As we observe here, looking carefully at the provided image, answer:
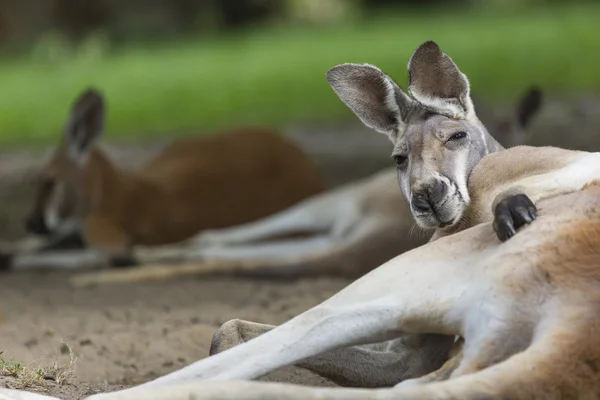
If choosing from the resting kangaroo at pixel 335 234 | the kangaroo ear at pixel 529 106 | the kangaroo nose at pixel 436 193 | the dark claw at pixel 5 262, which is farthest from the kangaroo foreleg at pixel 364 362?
the dark claw at pixel 5 262

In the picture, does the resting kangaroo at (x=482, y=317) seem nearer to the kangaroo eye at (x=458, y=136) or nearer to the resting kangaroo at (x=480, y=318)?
the resting kangaroo at (x=480, y=318)

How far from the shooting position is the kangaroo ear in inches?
294

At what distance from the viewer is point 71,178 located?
790 cm

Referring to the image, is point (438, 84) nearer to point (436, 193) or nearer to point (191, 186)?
point (436, 193)

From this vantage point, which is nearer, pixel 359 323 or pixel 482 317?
pixel 482 317

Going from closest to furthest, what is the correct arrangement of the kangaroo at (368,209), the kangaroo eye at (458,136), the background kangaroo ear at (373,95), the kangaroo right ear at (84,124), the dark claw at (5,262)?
the kangaroo at (368,209) → the kangaroo eye at (458,136) → the background kangaroo ear at (373,95) → the dark claw at (5,262) → the kangaroo right ear at (84,124)

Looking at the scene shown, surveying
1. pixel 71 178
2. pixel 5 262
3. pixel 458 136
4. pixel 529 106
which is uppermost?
pixel 458 136

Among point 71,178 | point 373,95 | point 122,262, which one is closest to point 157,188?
point 71,178

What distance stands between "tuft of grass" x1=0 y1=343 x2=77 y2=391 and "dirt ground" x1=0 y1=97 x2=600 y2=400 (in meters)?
0.02

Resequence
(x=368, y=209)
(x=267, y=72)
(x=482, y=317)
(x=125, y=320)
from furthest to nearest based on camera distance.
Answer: (x=267, y=72) < (x=368, y=209) < (x=125, y=320) < (x=482, y=317)

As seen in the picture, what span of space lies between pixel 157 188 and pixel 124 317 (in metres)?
2.62

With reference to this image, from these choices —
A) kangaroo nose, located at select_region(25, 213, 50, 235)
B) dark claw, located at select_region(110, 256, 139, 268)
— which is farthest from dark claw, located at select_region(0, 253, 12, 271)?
dark claw, located at select_region(110, 256, 139, 268)

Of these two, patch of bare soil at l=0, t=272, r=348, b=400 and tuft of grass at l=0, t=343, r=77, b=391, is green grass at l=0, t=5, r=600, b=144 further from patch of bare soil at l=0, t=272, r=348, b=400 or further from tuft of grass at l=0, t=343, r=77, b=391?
tuft of grass at l=0, t=343, r=77, b=391

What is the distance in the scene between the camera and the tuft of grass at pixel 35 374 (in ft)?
12.9
